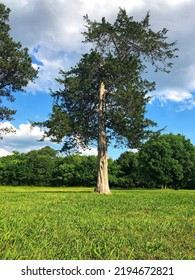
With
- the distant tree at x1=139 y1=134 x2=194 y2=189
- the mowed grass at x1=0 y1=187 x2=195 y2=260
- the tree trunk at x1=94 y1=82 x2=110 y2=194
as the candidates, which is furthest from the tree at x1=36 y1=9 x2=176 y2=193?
the distant tree at x1=139 y1=134 x2=194 y2=189

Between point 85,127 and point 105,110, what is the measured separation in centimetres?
240

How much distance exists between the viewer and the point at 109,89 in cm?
3247

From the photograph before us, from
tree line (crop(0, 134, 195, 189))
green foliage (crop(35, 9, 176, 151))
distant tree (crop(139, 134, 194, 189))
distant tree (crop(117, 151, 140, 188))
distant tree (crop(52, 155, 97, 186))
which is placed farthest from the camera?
distant tree (crop(117, 151, 140, 188))

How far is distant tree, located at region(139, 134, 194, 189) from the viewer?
6681 cm

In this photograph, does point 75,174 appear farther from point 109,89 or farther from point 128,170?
point 109,89

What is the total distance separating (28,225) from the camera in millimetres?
6988

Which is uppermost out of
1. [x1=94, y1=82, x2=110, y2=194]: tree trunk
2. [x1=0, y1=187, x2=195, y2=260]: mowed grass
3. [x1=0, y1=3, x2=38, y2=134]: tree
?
[x1=0, y1=3, x2=38, y2=134]: tree

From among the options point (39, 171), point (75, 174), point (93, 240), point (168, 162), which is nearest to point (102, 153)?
point (93, 240)

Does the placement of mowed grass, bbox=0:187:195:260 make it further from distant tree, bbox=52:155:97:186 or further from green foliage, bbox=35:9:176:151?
distant tree, bbox=52:155:97:186

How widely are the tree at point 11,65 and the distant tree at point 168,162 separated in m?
37.8
